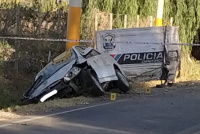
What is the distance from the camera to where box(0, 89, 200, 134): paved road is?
28.8 feet

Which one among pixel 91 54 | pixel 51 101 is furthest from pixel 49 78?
pixel 91 54

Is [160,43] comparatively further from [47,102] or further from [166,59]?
[47,102]

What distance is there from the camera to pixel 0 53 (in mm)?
17031

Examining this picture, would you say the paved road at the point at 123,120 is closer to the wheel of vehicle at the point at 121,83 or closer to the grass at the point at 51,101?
the grass at the point at 51,101

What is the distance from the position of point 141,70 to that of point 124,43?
105 centimetres

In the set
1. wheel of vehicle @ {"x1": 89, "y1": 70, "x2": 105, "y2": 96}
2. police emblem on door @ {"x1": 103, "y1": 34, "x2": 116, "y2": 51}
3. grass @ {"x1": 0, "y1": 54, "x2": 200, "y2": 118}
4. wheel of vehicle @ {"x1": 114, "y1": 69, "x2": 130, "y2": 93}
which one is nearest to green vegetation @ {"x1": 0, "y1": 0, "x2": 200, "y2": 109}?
grass @ {"x1": 0, "y1": 54, "x2": 200, "y2": 118}

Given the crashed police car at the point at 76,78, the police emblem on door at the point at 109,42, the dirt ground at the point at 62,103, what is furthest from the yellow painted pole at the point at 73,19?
the dirt ground at the point at 62,103

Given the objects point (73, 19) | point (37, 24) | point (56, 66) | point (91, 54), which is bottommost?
point (56, 66)

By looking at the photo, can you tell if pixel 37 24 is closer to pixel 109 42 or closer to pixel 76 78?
pixel 109 42

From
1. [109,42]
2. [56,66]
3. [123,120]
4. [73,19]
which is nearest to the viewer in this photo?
[123,120]

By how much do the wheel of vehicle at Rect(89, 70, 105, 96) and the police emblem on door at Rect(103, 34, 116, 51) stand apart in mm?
3282

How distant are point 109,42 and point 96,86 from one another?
361cm

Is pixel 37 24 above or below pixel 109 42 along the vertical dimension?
above

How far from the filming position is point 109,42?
16.1 m
